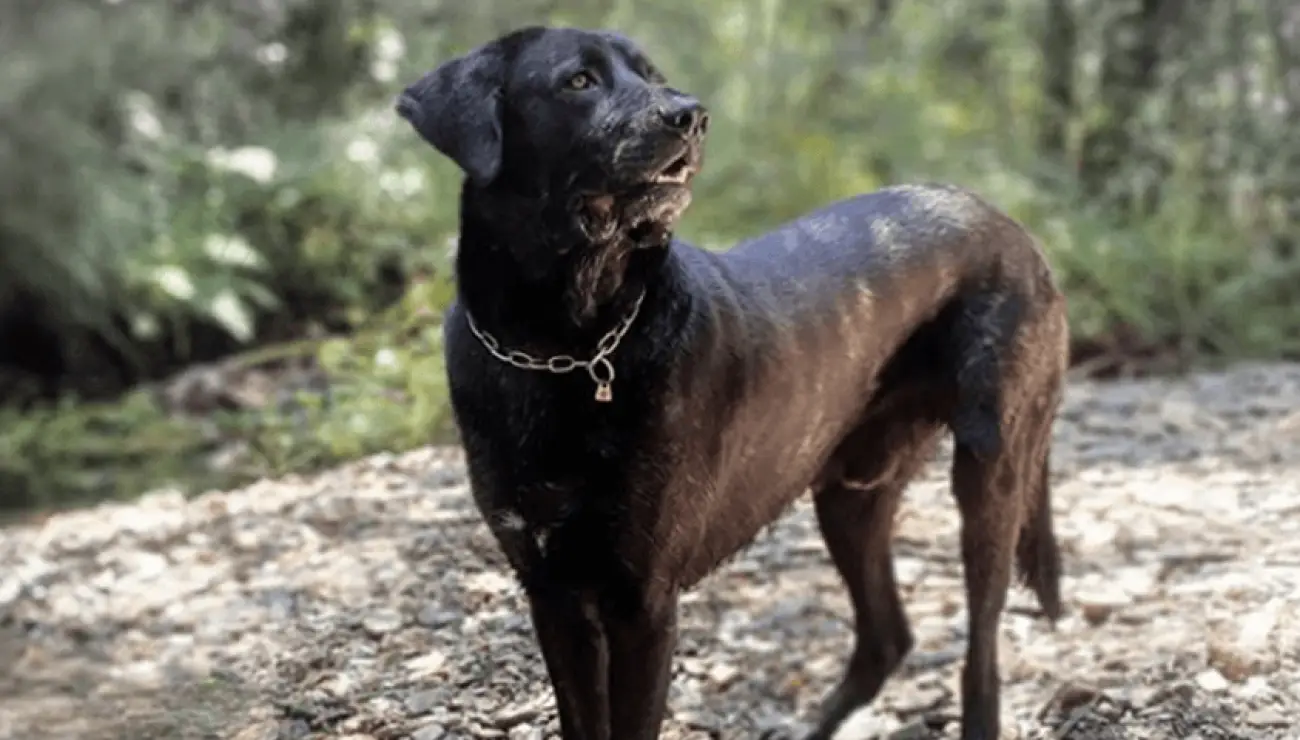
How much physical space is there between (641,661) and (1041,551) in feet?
4.40

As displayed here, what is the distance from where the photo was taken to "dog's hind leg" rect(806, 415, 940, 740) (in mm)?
3600

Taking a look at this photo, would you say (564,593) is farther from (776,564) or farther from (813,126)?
(813,126)

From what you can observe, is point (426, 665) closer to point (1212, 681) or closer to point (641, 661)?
point (641, 661)

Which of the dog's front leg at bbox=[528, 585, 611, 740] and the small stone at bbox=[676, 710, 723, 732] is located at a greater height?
the dog's front leg at bbox=[528, 585, 611, 740]

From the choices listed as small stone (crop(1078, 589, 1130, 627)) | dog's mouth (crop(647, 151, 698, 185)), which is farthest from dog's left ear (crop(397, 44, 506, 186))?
small stone (crop(1078, 589, 1130, 627))

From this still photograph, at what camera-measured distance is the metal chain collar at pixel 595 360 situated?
273 centimetres

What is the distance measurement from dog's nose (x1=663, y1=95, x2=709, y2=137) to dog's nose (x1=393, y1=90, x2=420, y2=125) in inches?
18.4

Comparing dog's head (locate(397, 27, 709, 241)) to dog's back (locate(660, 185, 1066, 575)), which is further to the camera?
dog's back (locate(660, 185, 1066, 575))

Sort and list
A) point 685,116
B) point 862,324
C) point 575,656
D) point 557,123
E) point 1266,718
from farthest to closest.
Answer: point 1266,718 < point 862,324 < point 575,656 < point 557,123 < point 685,116

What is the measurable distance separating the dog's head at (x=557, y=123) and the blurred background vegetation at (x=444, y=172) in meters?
3.81

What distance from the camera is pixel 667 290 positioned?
2812 mm

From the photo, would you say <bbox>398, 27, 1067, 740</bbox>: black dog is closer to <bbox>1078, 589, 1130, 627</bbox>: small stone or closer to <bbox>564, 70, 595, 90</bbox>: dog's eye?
<bbox>564, 70, 595, 90</bbox>: dog's eye

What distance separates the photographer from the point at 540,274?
2.74 meters

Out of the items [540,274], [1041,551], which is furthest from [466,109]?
[1041,551]
